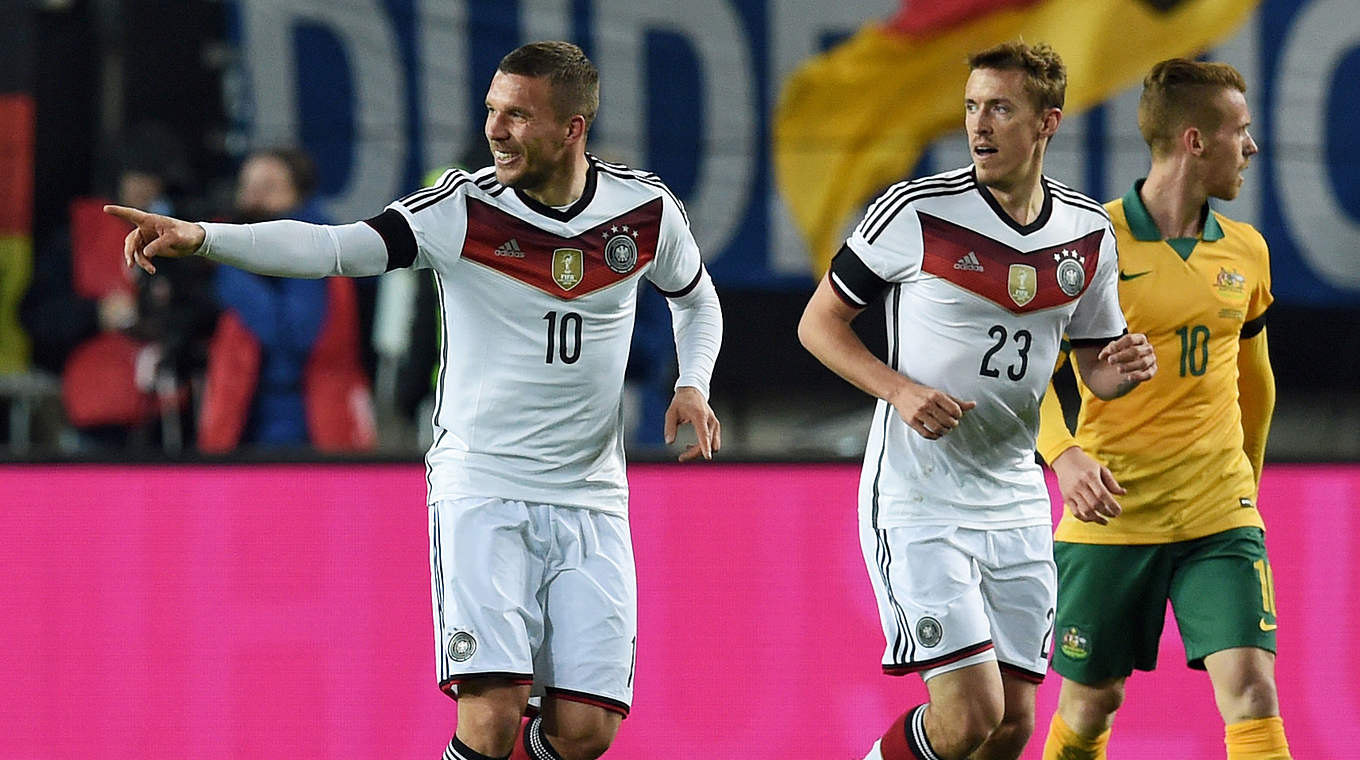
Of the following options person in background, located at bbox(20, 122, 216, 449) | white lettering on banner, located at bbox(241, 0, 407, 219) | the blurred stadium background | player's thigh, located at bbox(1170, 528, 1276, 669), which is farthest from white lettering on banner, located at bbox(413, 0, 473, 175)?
player's thigh, located at bbox(1170, 528, 1276, 669)

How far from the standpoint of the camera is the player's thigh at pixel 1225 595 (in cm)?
489

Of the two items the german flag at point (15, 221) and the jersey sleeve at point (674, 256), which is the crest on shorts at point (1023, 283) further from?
the german flag at point (15, 221)

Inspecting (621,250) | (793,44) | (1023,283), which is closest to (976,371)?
(1023,283)

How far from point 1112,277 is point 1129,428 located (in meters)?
0.45

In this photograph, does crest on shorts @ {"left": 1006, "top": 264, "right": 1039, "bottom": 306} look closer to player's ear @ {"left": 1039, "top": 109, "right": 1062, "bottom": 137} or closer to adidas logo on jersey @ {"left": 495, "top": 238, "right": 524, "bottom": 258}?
player's ear @ {"left": 1039, "top": 109, "right": 1062, "bottom": 137}

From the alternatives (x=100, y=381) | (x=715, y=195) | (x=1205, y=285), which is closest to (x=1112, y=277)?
(x=1205, y=285)

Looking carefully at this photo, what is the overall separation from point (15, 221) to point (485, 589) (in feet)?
15.2

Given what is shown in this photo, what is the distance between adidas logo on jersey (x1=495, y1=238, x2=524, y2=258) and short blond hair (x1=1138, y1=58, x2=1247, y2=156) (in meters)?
1.70

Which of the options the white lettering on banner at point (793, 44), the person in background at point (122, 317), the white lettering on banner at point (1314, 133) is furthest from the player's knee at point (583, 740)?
the white lettering on banner at point (1314, 133)

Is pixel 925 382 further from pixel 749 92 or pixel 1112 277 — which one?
pixel 749 92

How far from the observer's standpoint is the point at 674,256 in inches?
190

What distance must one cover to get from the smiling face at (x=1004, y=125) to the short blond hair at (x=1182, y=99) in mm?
491

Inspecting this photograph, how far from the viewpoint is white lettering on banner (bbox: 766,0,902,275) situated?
853cm

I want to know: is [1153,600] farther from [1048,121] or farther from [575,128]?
[575,128]
